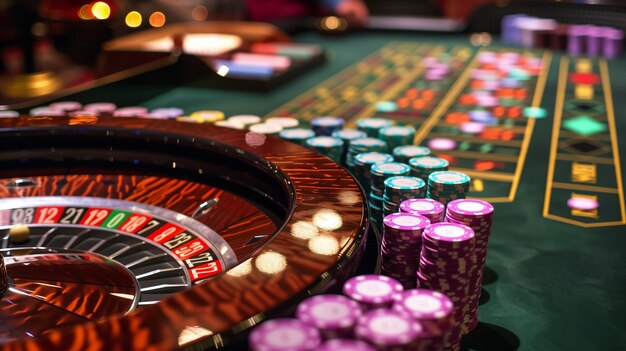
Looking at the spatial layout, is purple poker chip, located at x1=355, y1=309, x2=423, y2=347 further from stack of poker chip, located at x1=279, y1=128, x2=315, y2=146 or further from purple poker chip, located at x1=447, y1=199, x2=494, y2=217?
stack of poker chip, located at x1=279, y1=128, x2=315, y2=146

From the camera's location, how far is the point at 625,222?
2.21 metres

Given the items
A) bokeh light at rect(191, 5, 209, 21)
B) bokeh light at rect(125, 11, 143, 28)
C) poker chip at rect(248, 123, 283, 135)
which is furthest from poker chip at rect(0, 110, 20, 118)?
bokeh light at rect(191, 5, 209, 21)

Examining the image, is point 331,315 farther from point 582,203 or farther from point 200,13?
point 200,13

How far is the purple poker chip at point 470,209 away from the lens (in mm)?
1481

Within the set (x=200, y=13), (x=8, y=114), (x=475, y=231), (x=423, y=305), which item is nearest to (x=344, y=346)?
(x=423, y=305)

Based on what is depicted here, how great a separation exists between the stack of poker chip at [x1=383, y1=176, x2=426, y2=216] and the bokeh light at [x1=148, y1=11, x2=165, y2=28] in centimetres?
769

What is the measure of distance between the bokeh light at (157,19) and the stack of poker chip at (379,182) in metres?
7.55

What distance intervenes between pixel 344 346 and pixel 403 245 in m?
0.49

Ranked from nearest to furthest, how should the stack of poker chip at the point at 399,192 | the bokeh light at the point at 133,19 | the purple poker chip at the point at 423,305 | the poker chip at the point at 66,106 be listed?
1. the purple poker chip at the point at 423,305
2. the stack of poker chip at the point at 399,192
3. the poker chip at the point at 66,106
4. the bokeh light at the point at 133,19

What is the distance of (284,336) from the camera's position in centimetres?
97

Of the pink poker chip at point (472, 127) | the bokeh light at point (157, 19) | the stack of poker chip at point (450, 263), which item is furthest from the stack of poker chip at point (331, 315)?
the bokeh light at point (157, 19)

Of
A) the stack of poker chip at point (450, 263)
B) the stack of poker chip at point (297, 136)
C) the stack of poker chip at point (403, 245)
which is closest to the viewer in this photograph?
the stack of poker chip at point (450, 263)

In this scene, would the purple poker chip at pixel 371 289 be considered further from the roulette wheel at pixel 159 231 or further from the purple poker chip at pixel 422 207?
the purple poker chip at pixel 422 207

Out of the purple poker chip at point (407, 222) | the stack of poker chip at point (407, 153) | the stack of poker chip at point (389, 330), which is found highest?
the stack of poker chip at point (389, 330)
